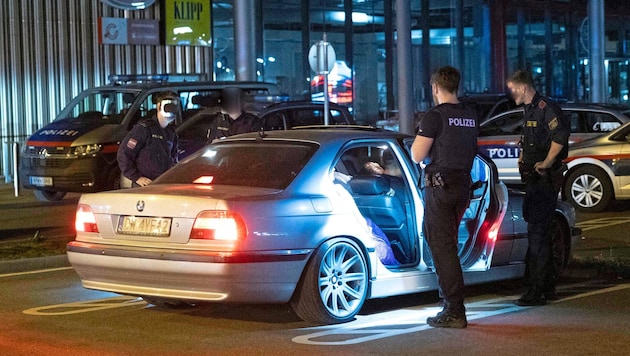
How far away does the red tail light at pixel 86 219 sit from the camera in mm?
8125

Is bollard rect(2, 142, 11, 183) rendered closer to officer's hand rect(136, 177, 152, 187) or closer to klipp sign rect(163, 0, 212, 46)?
klipp sign rect(163, 0, 212, 46)

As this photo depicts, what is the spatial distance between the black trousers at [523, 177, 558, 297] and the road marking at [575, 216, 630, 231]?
567 cm

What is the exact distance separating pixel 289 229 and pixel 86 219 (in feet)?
5.18

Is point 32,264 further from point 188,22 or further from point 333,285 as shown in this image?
point 188,22

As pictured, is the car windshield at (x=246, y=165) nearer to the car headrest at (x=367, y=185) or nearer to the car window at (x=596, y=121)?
the car headrest at (x=367, y=185)

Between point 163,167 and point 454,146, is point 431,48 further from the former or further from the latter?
point 454,146

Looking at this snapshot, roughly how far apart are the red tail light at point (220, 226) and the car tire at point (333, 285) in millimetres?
582

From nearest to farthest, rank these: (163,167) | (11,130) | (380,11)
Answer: (163,167), (11,130), (380,11)

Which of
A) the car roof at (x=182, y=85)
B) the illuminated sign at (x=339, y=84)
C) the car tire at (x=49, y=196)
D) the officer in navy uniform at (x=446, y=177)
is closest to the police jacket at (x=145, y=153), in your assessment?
the officer in navy uniform at (x=446, y=177)

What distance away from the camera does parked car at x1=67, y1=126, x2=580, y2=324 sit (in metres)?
7.46

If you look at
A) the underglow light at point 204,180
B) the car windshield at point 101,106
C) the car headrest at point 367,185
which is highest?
the car windshield at point 101,106

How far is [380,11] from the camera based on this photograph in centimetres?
3644

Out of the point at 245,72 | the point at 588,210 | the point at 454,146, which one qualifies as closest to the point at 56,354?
the point at 454,146

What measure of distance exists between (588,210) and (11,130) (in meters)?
12.1
